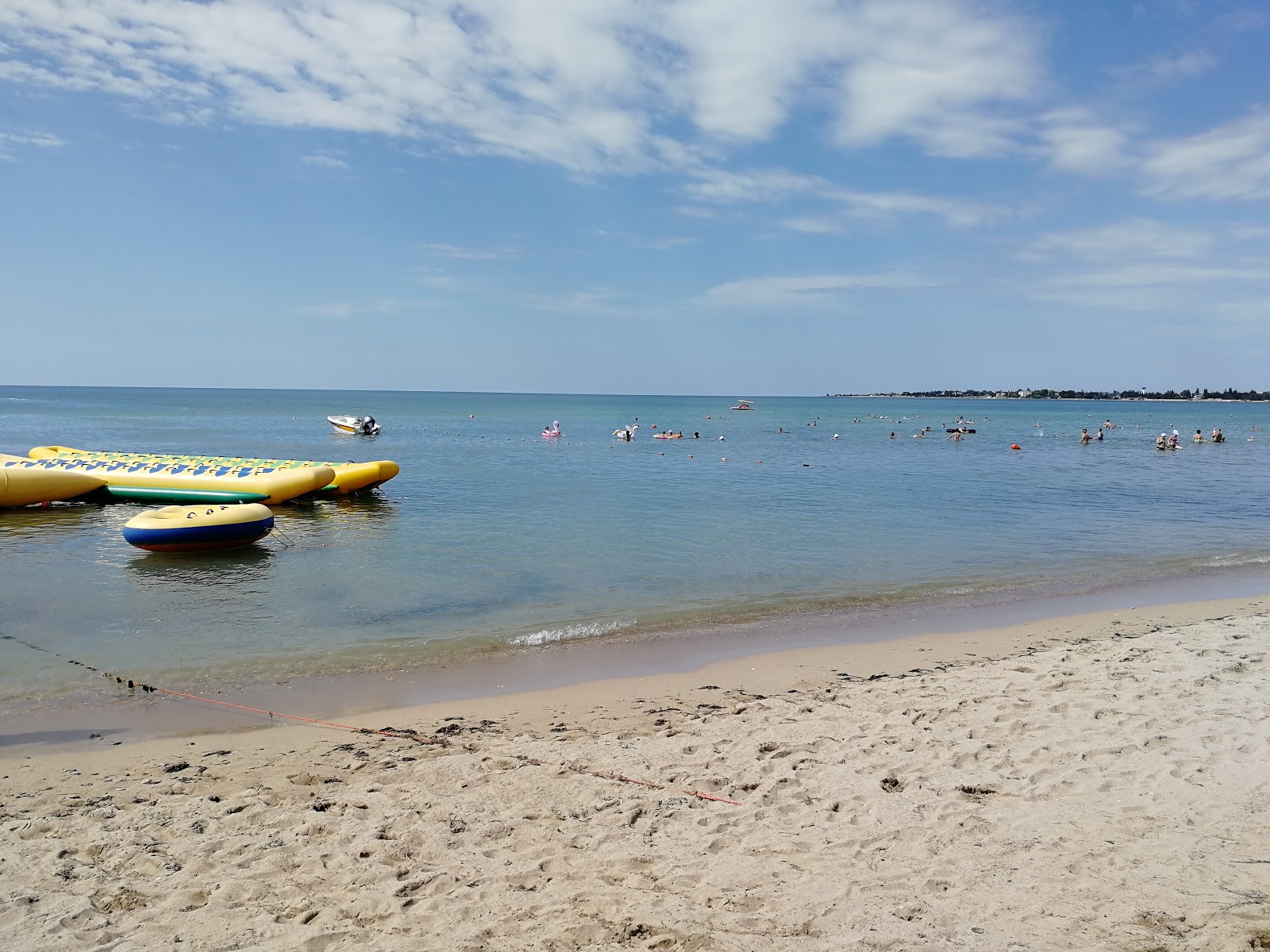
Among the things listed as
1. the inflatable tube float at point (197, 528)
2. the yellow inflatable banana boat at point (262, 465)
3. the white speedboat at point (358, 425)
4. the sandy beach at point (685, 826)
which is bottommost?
the sandy beach at point (685, 826)

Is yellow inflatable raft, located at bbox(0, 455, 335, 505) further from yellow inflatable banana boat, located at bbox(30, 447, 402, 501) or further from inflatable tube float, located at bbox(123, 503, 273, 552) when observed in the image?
inflatable tube float, located at bbox(123, 503, 273, 552)

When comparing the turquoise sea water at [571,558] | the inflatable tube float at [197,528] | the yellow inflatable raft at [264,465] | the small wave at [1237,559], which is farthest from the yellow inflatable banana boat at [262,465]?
the small wave at [1237,559]

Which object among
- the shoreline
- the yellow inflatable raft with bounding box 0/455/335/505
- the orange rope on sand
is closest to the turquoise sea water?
the orange rope on sand

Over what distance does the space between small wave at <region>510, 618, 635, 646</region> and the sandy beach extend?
1.94 meters

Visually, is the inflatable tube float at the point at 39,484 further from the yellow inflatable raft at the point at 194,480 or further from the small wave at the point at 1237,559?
the small wave at the point at 1237,559

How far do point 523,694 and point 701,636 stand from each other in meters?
2.82

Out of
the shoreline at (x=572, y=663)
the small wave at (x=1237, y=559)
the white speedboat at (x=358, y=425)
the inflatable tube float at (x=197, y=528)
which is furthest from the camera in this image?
the white speedboat at (x=358, y=425)

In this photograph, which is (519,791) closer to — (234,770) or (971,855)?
(234,770)

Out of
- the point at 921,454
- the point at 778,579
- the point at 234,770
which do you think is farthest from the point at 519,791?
the point at 921,454

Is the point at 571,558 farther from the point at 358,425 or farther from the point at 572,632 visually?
the point at 358,425

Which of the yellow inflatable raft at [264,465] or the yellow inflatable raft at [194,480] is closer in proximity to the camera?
the yellow inflatable raft at [194,480]

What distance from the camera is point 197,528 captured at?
14.4 metres

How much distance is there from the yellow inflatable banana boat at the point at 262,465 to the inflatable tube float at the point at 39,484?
0.98 m

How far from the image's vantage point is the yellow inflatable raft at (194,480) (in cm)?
1933
